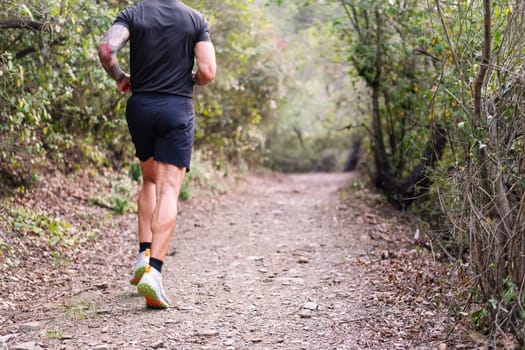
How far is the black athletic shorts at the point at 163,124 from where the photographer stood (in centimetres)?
390

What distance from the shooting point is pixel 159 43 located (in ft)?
13.0

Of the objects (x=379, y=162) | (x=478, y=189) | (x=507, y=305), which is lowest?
(x=379, y=162)

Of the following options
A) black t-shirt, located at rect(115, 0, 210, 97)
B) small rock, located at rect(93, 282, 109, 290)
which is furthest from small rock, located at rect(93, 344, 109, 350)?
black t-shirt, located at rect(115, 0, 210, 97)

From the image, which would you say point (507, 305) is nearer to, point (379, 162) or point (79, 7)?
point (79, 7)

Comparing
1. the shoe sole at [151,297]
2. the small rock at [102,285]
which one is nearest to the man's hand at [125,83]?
the shoe sole at [151,297]

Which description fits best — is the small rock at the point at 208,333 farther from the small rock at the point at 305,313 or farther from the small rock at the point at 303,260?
the small rock at the point at 303,260

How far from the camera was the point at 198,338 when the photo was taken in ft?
10.8

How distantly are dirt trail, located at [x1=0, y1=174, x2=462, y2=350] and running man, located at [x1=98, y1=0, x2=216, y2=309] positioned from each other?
53 cm

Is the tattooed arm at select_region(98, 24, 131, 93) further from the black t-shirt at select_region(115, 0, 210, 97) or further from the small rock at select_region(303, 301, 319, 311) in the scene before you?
the small rock at select_region(303, 301, 319, 311)

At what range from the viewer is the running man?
12.8ft

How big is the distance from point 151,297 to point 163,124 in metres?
1.19

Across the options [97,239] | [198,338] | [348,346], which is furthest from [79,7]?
[348,346]

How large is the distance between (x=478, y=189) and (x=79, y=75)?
15.0 ft

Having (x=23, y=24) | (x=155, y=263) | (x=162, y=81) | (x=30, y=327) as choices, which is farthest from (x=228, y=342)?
(x=23, y=24)
